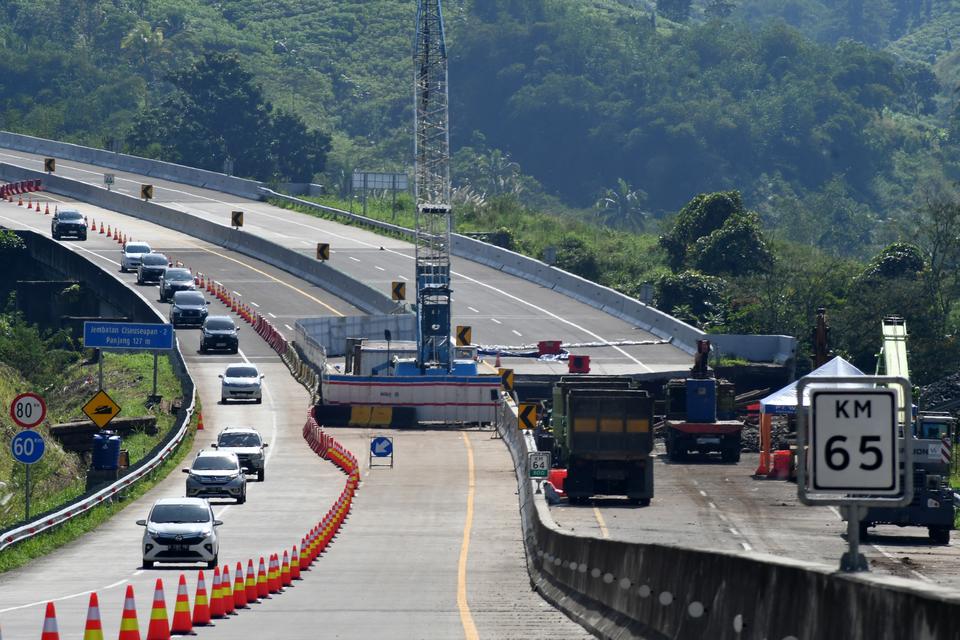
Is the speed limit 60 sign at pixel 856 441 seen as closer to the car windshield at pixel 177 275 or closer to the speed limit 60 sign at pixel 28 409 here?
the speed limit 60 sign at pixel 28 409

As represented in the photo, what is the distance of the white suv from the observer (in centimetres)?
3027

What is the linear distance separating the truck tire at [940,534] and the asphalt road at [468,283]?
1400 inches

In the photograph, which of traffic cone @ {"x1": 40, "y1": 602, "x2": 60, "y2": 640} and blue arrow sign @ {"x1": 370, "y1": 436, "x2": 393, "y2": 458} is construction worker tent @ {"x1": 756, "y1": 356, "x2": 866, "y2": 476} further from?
traffic cone @ {"x1": 40, "y1": 602, "x2": 60, "y2": 640}

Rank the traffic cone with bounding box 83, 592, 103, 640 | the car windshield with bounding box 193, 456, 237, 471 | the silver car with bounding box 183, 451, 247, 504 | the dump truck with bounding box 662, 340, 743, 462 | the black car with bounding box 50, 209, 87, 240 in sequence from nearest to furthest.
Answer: the traffic cone with bounding box 83, 592, 103, 640 < the silver car with bounding box 183, 451, 247, 504 < the car windshield with bounding box 193, 456, 237, 471 < the dump truck with bounding box 662, 340, 743, 462 < the black car with bounding box 50, 209, 87, 240

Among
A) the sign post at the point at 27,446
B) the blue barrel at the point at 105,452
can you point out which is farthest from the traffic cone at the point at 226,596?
the blue barrel at the point at 105,452

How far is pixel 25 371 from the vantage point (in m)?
78.2

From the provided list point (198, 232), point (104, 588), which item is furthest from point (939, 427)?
point (198, 232)

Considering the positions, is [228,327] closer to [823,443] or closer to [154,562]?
[154,562]

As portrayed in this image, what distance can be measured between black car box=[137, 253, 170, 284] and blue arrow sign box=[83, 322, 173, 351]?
82.5ft

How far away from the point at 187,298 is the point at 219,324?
6.01 meters

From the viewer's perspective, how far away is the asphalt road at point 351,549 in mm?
22297

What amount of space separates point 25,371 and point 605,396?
38902mm

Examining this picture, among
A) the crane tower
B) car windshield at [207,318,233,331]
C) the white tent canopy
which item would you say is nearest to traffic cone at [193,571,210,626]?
the white tent canopy

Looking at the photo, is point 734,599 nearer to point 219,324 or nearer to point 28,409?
point 28,409
